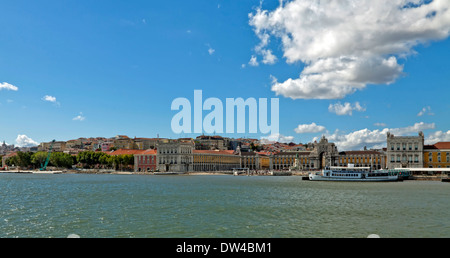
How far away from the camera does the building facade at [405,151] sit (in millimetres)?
103062

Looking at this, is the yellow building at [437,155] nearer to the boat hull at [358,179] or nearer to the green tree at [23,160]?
the boat hull at [358,179]

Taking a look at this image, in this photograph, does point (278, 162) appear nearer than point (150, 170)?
No

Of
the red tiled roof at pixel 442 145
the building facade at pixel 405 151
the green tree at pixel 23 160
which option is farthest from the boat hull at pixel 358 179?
the green tree at pixel 23 160

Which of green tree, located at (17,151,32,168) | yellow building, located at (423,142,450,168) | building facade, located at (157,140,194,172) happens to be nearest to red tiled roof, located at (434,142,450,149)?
yellow building, located at (423,142,450,168)

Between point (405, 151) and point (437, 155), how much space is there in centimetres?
736

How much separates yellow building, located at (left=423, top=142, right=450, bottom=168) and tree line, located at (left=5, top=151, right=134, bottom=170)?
85.5m

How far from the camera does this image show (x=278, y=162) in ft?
486

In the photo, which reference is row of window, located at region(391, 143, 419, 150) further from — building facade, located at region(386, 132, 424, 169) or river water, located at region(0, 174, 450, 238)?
river water, located at region(0, 174, 450, 238)

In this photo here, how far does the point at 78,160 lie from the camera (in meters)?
134

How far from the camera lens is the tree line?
129000 mm

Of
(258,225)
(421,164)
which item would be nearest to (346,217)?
(258,225)

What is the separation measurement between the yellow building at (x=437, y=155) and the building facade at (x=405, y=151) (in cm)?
126
